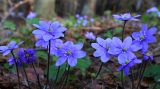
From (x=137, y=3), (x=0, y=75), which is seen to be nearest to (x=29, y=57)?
(x=0, y=75)

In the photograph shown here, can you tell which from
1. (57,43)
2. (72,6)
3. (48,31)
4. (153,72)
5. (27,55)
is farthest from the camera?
(72,6)

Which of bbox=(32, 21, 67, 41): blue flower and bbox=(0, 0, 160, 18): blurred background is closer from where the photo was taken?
bbox=(32, 21, 67, 41): blue flower

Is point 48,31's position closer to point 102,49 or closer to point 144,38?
point 102,49

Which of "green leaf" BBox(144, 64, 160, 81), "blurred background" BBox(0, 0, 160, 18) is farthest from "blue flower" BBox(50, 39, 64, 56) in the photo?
"green leaf" BBox(144, 64, 160, 81)

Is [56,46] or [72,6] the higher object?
[56,46]

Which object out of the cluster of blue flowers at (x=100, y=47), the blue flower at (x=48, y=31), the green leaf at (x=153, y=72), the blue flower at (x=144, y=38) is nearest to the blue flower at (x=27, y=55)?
the cluster of blue flowers at (x=100, y=47)

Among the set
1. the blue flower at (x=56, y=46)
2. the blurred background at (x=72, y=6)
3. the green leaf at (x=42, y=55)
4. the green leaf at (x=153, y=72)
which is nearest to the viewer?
the blue flower at (x=56, y=46)

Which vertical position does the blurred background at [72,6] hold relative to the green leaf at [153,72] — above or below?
below

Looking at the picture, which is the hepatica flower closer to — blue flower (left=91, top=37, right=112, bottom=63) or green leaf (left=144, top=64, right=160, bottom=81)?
blue flower (left=91, top=37, right=112, bottom=63)

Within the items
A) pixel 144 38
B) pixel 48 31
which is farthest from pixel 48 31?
pixel 144 38

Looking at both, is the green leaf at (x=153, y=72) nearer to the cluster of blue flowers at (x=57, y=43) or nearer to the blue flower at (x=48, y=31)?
the cluster of blue flowers at (x=57, y=43)

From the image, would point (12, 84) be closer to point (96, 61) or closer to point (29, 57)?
point (29, 57)
